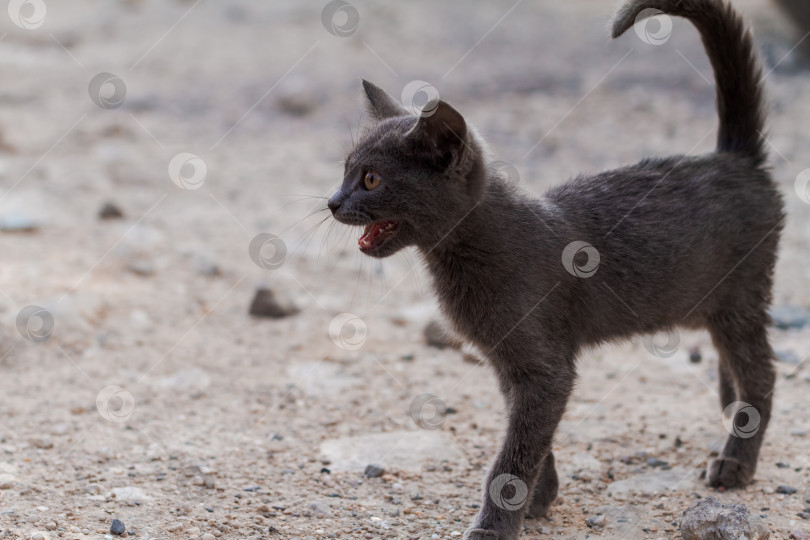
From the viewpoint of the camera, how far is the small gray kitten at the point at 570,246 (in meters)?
3.43

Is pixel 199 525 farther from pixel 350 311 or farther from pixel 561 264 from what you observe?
pixel 350 311

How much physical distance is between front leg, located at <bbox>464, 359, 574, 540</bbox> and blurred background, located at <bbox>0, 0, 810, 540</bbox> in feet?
0.75

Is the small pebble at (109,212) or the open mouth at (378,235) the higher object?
the small pebble at (109,212)

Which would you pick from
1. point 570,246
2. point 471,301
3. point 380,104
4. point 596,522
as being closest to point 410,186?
point 471,301

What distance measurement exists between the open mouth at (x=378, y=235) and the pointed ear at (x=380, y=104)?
59 cm

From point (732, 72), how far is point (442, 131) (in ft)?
5.41

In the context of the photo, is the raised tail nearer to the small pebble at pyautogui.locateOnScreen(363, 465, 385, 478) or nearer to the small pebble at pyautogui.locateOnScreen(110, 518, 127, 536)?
the small pebble at pyautogui.locateOnScreen(363, 465, 385, 478)

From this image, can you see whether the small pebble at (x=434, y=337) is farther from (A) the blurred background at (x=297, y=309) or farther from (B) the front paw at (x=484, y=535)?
(B) the front paw at (x=484, y=535)

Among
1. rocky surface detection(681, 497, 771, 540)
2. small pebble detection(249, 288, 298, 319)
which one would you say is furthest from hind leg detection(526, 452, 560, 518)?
small pebble detection(249, 288, 298, 319)

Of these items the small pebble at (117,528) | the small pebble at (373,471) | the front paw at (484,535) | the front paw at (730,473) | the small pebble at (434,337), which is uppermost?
the small pebble at (434,337)

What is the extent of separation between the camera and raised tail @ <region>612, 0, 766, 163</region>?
3.91m

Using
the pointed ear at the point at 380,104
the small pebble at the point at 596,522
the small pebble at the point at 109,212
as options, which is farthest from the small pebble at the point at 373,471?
the small pebble at the point at 109,212

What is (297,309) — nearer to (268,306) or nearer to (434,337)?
(268,306)

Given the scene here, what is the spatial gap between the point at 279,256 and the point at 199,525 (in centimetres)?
331
